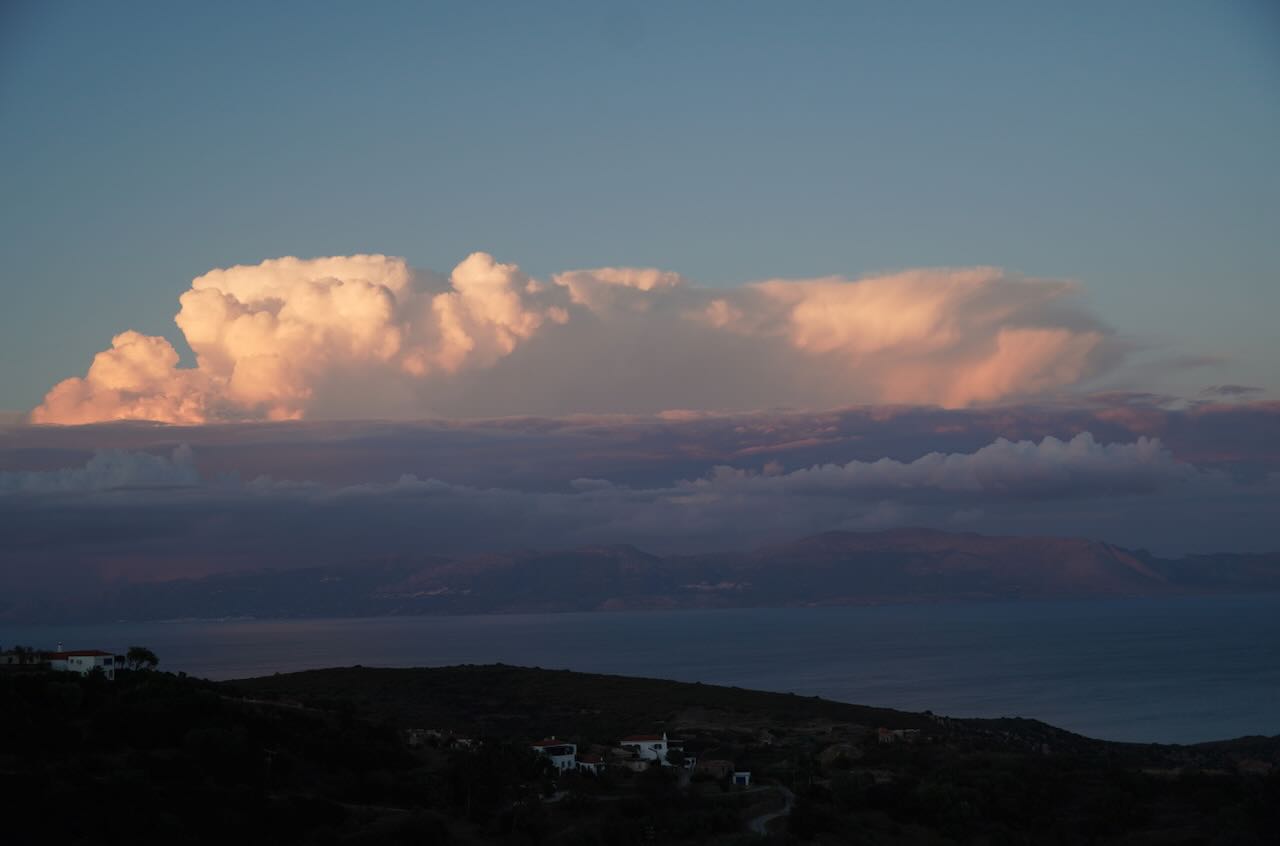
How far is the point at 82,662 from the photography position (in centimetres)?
4522

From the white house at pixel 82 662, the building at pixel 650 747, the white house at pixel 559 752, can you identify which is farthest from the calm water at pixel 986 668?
the white house at pixel 82 662

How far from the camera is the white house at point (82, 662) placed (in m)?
44.5

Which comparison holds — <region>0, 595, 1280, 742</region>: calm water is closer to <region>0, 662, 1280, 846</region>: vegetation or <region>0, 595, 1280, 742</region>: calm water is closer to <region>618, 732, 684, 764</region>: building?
<region>618, 732, 684, 764</region>: building

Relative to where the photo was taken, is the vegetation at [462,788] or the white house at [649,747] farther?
the white house at [649,747]

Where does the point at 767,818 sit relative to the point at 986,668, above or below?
below

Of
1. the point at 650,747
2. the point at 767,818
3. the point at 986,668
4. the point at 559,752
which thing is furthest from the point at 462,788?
the point at 986,668

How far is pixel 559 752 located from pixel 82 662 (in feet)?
61.7

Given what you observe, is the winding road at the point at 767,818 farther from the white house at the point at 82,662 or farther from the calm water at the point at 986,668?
the calm water at the point at 986,668

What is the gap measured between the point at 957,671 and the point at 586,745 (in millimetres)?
93045

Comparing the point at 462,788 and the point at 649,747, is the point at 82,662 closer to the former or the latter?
the point at 462,788

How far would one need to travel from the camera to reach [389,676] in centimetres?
7050

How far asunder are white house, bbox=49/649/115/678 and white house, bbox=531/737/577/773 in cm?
1615

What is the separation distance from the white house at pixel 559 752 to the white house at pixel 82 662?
1615 centimetres

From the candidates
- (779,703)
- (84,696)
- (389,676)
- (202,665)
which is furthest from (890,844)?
(202,665)
